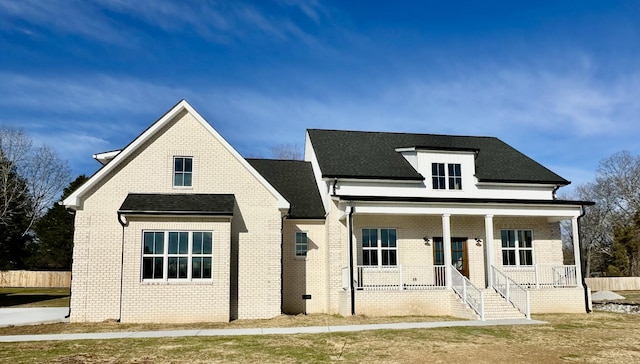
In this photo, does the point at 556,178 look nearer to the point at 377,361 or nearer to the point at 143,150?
the point at 377,361

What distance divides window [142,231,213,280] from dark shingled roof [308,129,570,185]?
6378 mm

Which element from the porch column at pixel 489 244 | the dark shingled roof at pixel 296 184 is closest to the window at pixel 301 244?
the dark shingled roof at pixel 296 184

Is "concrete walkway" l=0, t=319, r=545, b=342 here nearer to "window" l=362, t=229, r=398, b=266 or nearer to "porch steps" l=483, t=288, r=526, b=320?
"porch steps" l=483, t=288, r=526, b=320

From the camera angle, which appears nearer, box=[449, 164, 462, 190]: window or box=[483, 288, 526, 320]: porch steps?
box=[483, 288, 526, 320]: porch steps

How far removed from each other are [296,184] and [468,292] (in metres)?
9.12

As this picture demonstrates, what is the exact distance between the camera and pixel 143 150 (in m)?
19.0

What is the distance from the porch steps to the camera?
58.0ft

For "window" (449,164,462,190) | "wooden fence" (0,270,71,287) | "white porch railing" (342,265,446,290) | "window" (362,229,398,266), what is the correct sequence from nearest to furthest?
"white porch railing" (342,265,446,290), "window" (362,229,398,266), "window" (449,164,462,190), "wooden fence" (0,270,71,287)

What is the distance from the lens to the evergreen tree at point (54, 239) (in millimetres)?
52469

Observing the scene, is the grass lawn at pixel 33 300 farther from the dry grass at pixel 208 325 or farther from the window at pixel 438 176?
the window at pixel 438 176

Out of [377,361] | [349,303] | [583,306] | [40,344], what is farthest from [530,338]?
[40,344]

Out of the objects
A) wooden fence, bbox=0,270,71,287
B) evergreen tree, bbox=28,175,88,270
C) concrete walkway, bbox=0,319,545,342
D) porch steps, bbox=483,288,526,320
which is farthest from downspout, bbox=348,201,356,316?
evergreen tree, bbox=28,175,88,270

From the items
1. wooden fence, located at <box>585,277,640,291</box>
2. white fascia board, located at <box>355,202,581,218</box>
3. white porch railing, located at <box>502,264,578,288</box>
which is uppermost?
white fascia board, located at <box>355,202,581,218</box>

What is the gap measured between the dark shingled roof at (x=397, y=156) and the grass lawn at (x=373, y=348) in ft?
29.2
